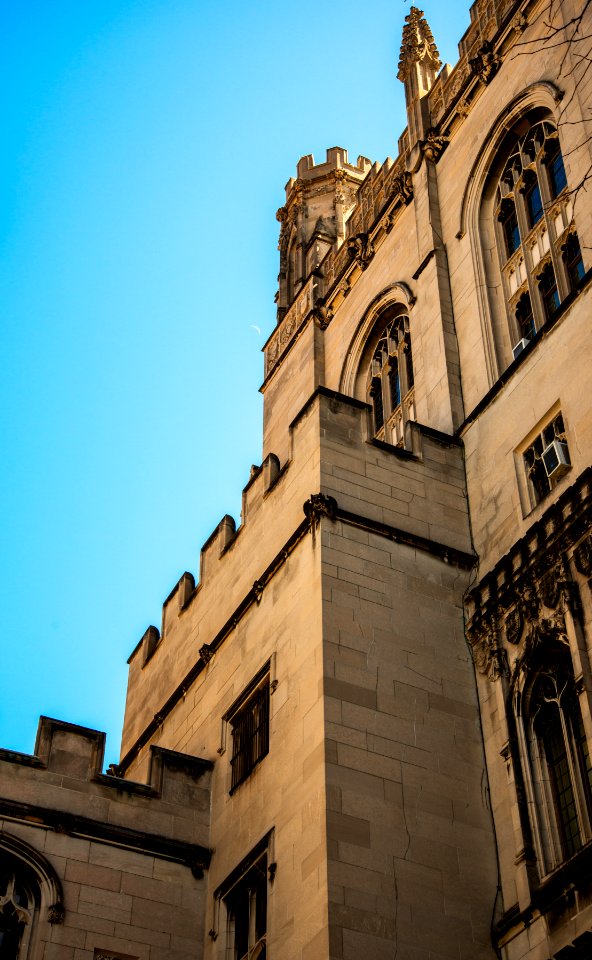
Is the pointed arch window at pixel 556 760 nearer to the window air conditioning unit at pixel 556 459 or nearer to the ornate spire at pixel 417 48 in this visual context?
the window air conditioning unit at pixel 556 459

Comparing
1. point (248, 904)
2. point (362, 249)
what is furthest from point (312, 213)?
point (248, 904)

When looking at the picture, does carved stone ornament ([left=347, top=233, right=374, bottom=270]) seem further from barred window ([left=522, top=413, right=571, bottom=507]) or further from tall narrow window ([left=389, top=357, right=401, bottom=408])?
barred window ([left=522, top=413, right=571, bottom=507])

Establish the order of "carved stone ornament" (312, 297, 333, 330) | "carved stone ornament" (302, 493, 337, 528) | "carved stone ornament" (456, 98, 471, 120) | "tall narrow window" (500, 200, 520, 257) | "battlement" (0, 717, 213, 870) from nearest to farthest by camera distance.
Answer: "battlement" (0, 717, 213, 870)
"carved stone ornament" (302, 493, 337, 528)
"tall narrow window" (500, 200, 520, 257)
"carved stone ornament" (456, 98, 471, 120)
"carved stone ornament" (312, 297, 333, 330)

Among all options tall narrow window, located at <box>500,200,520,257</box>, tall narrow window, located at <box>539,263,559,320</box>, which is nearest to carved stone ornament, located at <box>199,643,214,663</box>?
tall narrow window, located at <box>539,263,559,320</box>

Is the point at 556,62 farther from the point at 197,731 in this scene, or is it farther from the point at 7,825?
the point at 7,825

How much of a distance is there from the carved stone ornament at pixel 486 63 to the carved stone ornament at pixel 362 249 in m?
4.49

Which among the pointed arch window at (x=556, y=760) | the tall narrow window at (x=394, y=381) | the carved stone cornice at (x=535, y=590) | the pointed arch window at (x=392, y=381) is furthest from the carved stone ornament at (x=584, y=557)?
the tall narrow window at (x=394, y=381)

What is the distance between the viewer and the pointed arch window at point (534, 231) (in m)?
23.1

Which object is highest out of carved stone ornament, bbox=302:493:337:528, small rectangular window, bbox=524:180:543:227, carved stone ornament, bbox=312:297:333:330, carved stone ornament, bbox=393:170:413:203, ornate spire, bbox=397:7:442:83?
ornate spire, bbox=397:7:442:83

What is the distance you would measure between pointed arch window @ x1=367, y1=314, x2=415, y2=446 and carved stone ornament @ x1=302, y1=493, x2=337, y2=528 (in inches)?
287

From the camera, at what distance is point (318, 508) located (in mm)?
19766

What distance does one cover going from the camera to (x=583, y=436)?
18906mm

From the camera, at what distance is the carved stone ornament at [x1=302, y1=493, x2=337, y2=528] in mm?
19766

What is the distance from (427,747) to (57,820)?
16.7ft
